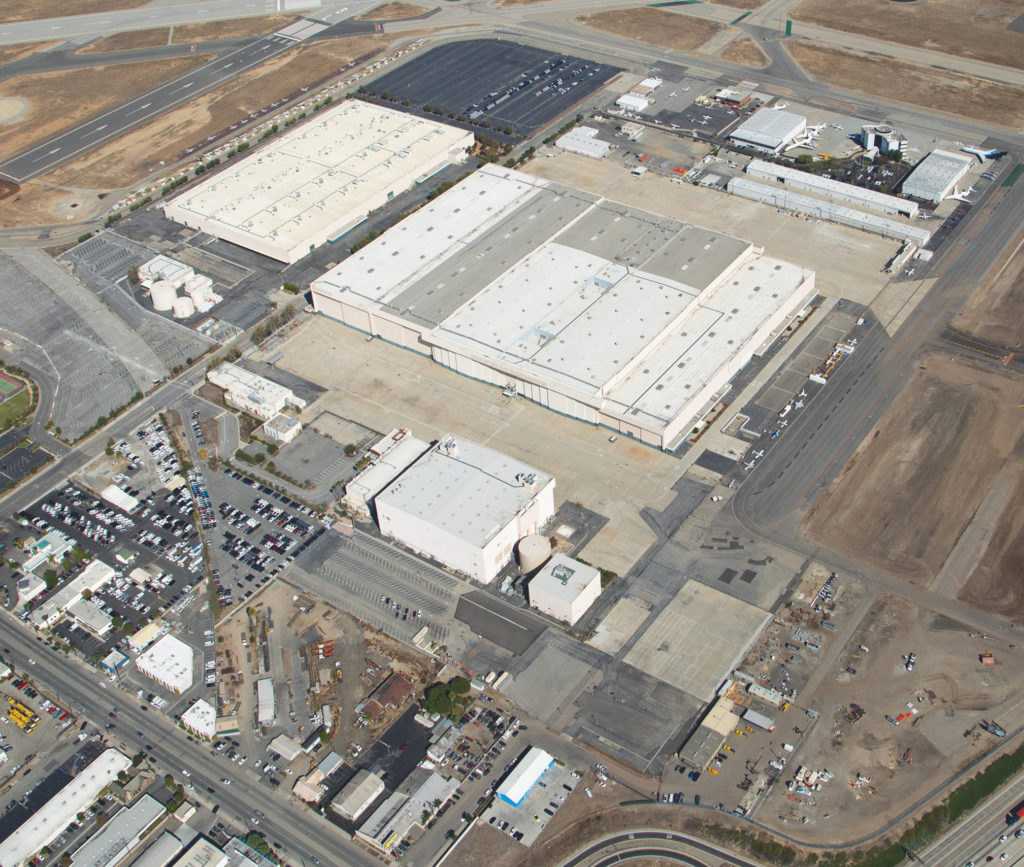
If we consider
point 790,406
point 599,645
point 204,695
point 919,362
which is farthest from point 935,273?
point 204,695

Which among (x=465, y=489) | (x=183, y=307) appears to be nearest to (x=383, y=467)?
(x=465, y=489)

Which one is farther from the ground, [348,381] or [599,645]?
[348,381]

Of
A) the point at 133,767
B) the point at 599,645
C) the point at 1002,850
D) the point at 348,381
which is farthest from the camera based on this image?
the point at 348,381

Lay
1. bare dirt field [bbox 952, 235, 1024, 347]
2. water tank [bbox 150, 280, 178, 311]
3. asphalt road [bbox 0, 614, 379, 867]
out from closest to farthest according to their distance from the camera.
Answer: asphalt road [bbox 0, 614, 379, 867] < bare dirt field [bbox 952, 235, 1024, 347] < water tank [bbox 150, 280, 178, 311]

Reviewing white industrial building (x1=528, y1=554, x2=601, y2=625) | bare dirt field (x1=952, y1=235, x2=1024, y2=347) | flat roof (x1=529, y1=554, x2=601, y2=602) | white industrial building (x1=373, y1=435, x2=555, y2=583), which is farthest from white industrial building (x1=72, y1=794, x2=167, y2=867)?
bare dirt field (x1=952, y1=235, x2=1024, y2=347)

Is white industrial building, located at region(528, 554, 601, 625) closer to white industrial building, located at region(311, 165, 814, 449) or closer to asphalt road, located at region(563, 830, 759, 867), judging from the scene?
white industrial building, located at region(311, 165, 814, 449)

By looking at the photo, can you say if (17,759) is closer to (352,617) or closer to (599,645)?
(352,617)

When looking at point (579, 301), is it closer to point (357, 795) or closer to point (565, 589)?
point (565, 589)
